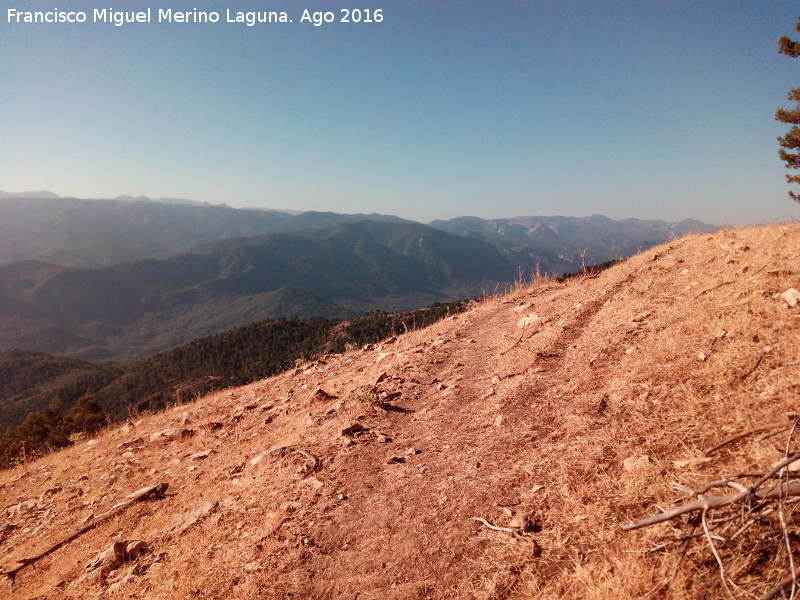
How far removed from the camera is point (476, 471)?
219 inches

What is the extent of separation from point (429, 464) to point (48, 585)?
5.87 m

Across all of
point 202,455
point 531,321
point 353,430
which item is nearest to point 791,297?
point 531,321

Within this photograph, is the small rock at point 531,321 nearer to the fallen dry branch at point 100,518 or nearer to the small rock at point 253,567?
the small rock at point 253,567

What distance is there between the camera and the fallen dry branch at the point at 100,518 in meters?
6.09

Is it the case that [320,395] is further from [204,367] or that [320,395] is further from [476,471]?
A: [204,367]

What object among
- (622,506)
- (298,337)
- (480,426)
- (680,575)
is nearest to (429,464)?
(480,426)

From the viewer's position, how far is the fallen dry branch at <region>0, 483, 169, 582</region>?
6.09m

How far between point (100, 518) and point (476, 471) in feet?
23.5

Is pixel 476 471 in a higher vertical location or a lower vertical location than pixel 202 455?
higher

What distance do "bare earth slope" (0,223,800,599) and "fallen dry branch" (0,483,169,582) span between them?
0.09 m

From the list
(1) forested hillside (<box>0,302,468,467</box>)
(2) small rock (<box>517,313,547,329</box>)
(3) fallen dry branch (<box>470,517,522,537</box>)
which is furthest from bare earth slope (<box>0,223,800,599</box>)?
(1) forested hillside (<box>0,302,468,467</box>)

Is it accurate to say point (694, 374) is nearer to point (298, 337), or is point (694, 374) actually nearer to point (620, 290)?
point (620, 290)

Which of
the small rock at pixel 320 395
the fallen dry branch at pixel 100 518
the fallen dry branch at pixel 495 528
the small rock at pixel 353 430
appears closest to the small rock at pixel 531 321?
the small rock at pixel 320 395

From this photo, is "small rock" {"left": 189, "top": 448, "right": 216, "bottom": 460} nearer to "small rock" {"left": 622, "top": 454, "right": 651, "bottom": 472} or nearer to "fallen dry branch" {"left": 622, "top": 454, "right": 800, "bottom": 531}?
"small rock" {"left": 622, "top": 454, "right": 651, "bottom": 472}
